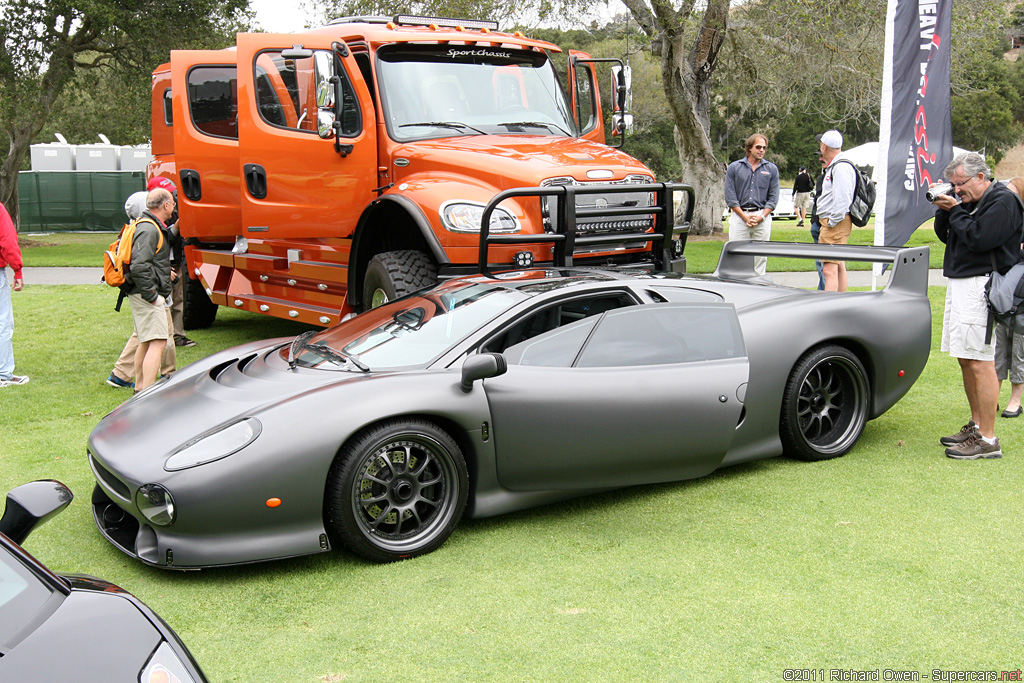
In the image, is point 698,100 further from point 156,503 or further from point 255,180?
point 156,503

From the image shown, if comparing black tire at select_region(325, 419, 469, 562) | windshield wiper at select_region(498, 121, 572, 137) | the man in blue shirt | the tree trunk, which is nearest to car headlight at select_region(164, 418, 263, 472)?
black tire at select_region(325, 419, 469, 562)

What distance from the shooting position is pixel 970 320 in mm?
5746

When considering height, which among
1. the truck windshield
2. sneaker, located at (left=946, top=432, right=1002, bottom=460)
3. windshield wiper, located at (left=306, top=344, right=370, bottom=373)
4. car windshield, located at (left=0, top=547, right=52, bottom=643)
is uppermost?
the truck windshield

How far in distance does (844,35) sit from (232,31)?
15.3 meters

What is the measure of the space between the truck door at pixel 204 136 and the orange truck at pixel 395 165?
0.06 feet

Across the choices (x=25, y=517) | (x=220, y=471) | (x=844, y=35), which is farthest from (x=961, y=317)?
(x=844, y=35)

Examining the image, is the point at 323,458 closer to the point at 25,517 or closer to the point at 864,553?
the point at 25,517

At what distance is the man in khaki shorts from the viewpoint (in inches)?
279

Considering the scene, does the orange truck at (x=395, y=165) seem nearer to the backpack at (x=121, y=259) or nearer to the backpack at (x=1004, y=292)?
the backpack at (x=121, y=259)

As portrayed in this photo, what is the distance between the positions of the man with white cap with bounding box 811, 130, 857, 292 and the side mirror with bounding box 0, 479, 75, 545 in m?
8.04

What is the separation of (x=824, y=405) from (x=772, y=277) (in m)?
9.00

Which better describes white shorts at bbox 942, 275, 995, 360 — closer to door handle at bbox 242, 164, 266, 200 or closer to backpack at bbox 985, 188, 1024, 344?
backpack at bbox 985, 188, 1024, 344

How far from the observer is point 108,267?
7.17 meters

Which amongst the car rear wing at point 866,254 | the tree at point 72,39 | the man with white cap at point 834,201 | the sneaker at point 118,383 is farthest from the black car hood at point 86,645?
the tree at point 72,39
